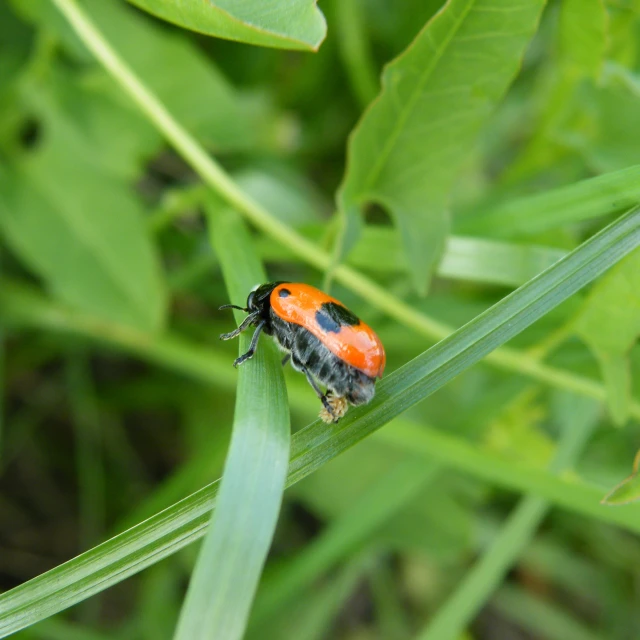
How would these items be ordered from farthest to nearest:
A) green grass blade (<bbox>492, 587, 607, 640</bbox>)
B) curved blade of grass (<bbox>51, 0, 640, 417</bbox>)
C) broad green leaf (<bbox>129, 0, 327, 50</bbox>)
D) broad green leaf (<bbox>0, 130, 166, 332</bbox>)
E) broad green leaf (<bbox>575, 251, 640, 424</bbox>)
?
green grass blade (<bbox>492, 587, 607, 640</bbox>), broad green leaf (<bbox>0, 130, 166, 332</bbox>), curved blade of grass (<bbox>51, 0, 640, 417</bbox>), broad green leaf (<bbox>575, 251, 640, 424</bbox>), broad green leaf (<bbox>129, 0, 327, 50</bbox>)

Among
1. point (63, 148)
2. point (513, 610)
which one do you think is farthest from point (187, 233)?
point (513, 610)

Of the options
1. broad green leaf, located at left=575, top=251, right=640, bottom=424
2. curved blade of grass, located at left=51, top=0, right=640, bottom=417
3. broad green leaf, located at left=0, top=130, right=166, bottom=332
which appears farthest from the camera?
broad green leaf, located at left=0, top=130, right=166, bottom=332

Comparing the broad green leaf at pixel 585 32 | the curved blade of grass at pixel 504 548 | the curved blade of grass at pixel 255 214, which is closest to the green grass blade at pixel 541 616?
the curved blade of grass at pixel 504 548

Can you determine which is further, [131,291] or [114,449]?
[114,449]

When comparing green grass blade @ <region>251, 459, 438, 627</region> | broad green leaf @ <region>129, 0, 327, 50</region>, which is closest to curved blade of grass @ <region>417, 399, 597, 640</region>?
green grass blade @ <region>251, 459, 438, 627</region>

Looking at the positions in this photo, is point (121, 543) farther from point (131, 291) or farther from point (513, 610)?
point (513, 610)

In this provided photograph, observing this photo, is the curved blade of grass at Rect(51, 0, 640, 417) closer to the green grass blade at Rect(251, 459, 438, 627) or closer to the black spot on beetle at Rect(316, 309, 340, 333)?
the black spot on beetle at Rect(316, 309, 340, 333)
